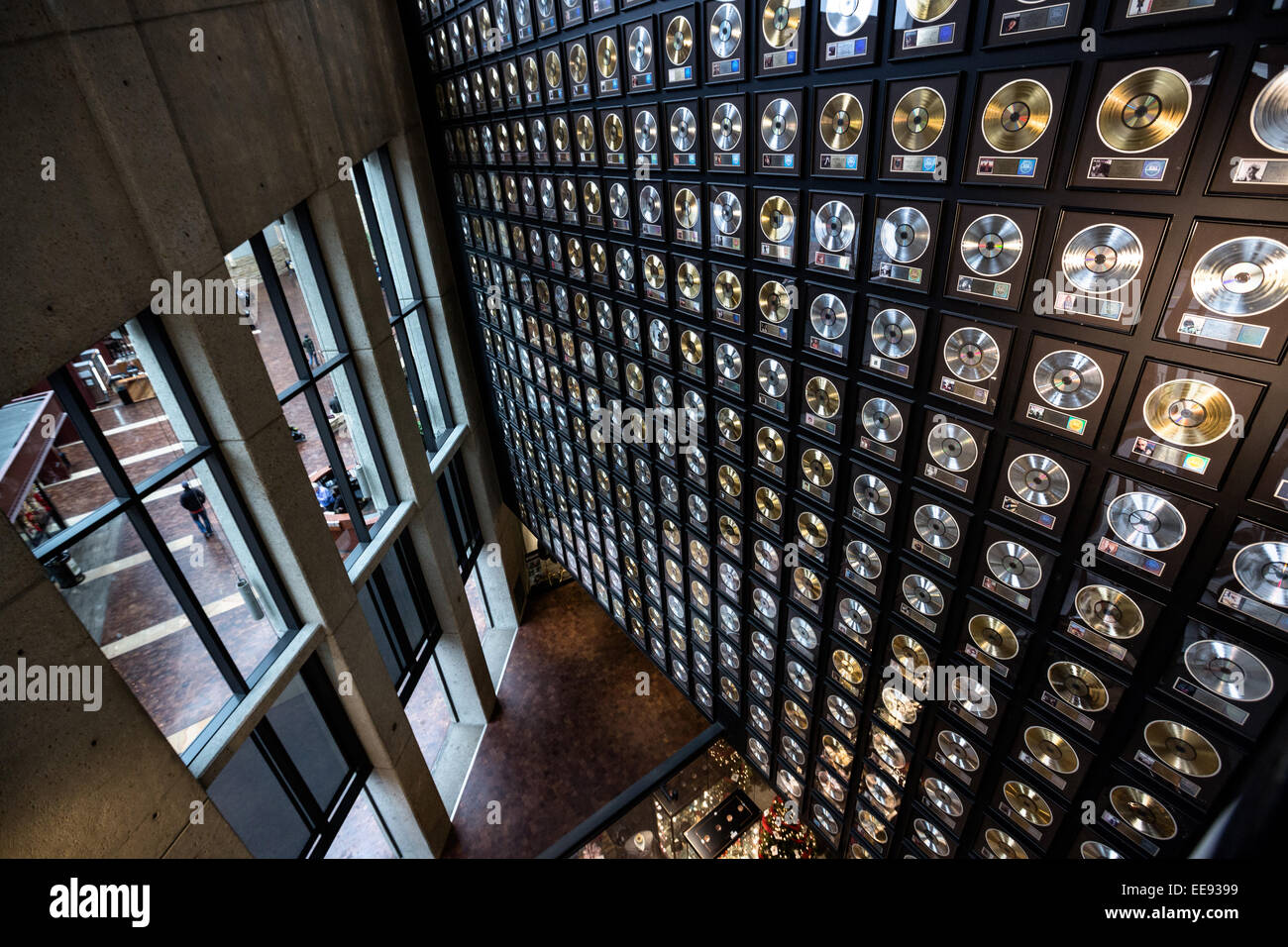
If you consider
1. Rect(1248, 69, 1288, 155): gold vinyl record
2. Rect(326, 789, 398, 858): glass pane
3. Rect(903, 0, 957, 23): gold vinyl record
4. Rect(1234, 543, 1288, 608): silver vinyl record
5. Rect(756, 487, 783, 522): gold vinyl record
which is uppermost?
Rect(903, 0, 957, 23): gold vinyl record

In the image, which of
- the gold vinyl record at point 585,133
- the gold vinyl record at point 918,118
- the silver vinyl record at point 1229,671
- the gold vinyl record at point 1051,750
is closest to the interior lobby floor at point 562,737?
the gold vinyl record at point 1051,750

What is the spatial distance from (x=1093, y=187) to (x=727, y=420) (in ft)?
12.5

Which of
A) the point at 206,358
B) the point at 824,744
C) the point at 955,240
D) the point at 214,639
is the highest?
the point at 955,240

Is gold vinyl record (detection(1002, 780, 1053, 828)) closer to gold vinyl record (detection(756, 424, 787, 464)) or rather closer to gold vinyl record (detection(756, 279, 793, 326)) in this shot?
gold vinyl record (detection(756, 424, 787, 464))

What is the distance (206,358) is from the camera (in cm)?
571

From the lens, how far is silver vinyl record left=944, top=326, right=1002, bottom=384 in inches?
168

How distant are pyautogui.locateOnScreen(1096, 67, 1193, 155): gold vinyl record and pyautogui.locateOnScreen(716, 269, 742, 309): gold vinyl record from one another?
307 centimetres

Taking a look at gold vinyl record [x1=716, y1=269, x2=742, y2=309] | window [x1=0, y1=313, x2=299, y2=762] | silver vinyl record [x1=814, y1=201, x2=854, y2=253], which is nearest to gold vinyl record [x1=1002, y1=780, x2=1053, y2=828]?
silver vinyl record [x1=814, y1=201, x2=854, y2=253]

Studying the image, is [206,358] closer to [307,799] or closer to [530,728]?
[307,799]

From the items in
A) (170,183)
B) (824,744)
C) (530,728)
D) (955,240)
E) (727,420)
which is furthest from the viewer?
(530,728)

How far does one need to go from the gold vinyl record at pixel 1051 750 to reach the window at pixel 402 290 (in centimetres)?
942

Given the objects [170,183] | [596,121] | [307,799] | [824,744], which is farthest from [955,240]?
[307,799]

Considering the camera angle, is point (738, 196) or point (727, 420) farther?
point (727, 420)

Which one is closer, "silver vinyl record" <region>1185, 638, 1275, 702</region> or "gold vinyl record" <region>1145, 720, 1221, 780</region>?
"silver vinyl record" <region>1185, 638, 1275, 702</region>
